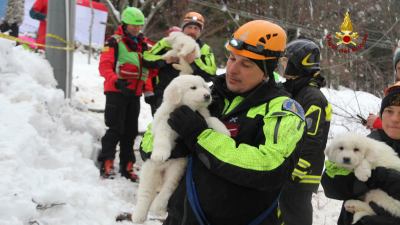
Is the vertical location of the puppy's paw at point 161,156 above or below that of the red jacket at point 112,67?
above

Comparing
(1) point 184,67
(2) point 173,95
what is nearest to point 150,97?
(1) point 184,67

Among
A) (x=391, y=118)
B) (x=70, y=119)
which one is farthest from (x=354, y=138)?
(x=70, y=119)

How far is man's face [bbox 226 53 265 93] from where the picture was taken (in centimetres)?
247

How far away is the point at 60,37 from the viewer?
7074mm

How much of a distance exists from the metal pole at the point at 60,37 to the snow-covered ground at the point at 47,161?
8.3 inches

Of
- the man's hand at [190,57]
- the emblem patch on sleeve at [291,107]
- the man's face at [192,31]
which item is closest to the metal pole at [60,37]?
the man's face at [192,31]

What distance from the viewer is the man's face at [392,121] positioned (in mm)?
3117

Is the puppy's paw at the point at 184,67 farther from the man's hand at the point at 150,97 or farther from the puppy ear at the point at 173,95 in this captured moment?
the puppy ear at the point at 173,95

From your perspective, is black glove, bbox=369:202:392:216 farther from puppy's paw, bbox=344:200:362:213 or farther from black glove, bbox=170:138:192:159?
black glove, bbox=170:138:192:159

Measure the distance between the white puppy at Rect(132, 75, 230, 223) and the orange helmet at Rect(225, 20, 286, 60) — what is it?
42 centimetres

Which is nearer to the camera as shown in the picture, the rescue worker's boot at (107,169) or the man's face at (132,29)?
the rescue worker's boot at (107,169)

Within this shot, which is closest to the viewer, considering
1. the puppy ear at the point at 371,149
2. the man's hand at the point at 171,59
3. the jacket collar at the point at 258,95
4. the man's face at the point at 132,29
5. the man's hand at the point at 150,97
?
the jacket collar at the point at 258,95

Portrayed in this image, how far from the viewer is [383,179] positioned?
2.98 metres

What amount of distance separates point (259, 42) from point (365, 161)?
135cm
